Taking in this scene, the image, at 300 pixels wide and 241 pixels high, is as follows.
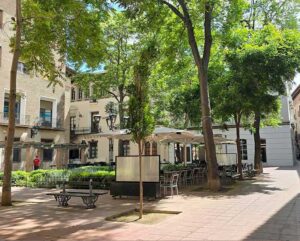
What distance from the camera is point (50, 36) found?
41.2 feet

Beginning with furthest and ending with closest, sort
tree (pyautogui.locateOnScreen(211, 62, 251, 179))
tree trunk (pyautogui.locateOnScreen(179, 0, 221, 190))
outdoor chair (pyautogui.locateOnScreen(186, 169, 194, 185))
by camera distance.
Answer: outdoor chair (pyautogui.locateOnScreen(186, 169, 194, 185)) < tree (pyautogui.locateOnScreen(211, 62, 251, 179)) < tree trunk (pyautogui.locateOnScreen(179, 0, 221, 190))

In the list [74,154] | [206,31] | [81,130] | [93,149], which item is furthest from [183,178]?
[74,154]

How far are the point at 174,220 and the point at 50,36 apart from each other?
8166mm

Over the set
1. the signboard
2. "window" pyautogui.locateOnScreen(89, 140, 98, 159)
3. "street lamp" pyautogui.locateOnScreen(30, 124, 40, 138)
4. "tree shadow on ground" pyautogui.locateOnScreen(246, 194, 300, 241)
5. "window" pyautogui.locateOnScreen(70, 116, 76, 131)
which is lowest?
"tree shadow on ground" pyautogui.locateOnScreen(246, 194, 300, 241)

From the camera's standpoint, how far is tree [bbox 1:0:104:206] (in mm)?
11180

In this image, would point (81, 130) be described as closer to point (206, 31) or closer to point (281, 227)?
point (206, 31)

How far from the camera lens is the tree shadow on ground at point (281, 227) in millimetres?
6517

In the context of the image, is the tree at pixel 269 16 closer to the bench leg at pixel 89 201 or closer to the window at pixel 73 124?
the bench leg at pixel 89 201

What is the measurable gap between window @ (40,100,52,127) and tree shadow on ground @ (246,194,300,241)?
29098mm

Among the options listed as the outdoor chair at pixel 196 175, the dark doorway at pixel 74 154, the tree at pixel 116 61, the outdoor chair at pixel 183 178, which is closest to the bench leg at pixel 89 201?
the outdoor chair at pixel 183 178

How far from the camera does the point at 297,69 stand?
16.0 meters

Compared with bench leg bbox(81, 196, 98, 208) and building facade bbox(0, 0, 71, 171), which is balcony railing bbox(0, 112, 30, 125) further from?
bench leg bbox(81, 196, 98, 208)

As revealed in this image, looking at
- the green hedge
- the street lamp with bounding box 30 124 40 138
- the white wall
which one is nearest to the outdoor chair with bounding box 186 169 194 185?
the green hedge

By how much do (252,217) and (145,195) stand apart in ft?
14.2
